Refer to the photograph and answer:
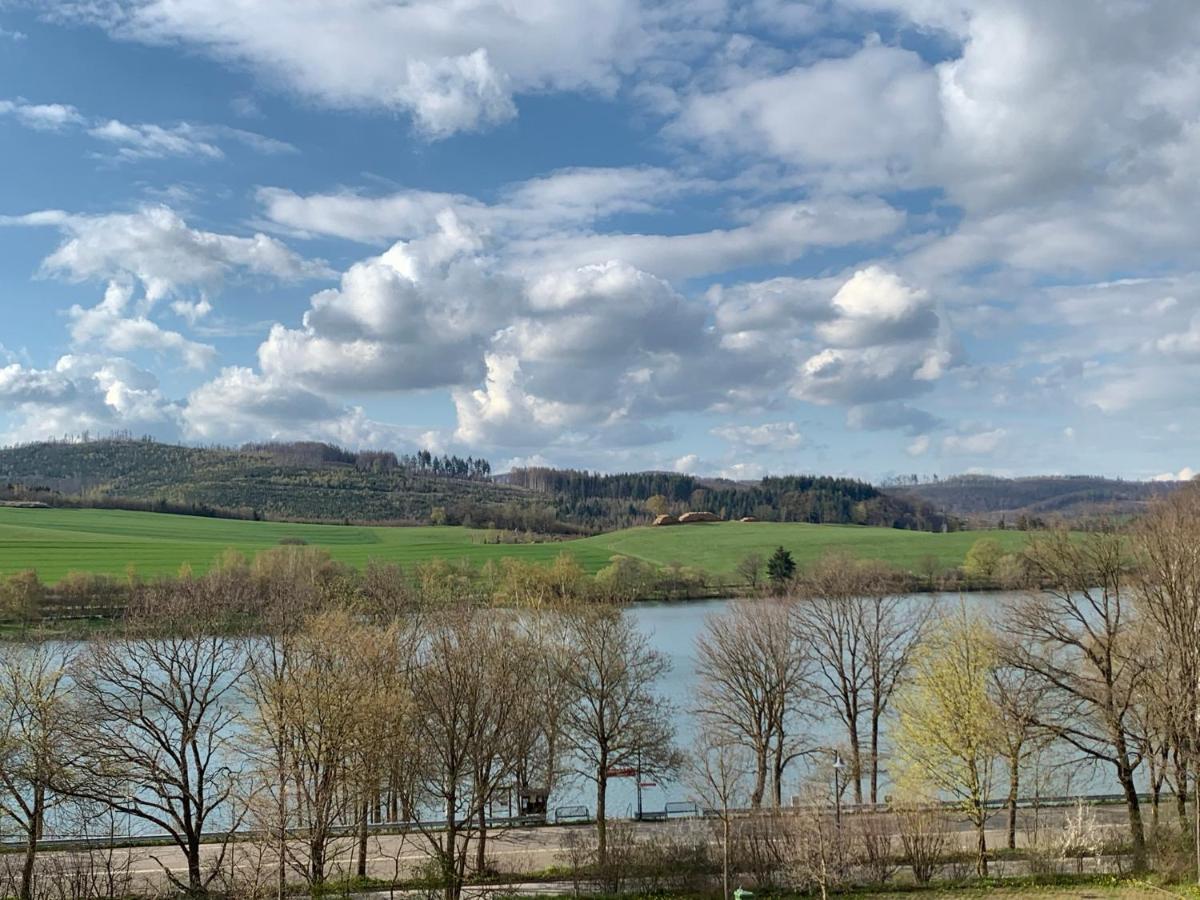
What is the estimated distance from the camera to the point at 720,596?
10056cm

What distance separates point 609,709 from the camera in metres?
34.8

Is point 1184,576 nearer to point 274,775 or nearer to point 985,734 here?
point 985,734

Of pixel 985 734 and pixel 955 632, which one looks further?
pixel 955 632

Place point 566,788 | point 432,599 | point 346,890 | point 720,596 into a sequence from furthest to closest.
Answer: point 720,596
point 432,599
point 566,788
point 346,890

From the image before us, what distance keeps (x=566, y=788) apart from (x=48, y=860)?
18844 mm

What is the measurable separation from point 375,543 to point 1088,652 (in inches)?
4823

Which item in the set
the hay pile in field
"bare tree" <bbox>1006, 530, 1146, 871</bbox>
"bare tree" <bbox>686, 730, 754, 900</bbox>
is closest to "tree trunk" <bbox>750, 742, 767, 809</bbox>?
"bare tree" <bbox>686, 730, 754, 900</bbox>

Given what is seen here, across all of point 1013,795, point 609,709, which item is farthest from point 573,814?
point 1013,795

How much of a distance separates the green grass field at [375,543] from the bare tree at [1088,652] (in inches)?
2938

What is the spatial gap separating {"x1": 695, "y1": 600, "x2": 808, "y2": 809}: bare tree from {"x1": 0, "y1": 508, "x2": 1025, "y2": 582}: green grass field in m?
70.1

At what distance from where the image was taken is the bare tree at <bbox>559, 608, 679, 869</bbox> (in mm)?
33844

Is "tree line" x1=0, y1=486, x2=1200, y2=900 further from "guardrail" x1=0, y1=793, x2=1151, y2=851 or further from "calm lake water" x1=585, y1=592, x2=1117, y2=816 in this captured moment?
"calm lake water" x1=585, y1=592, x2=1117, y2=816

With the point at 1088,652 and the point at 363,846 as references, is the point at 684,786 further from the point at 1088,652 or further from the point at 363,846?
the point at 1088,652

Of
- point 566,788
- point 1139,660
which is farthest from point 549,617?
point 1139,660
